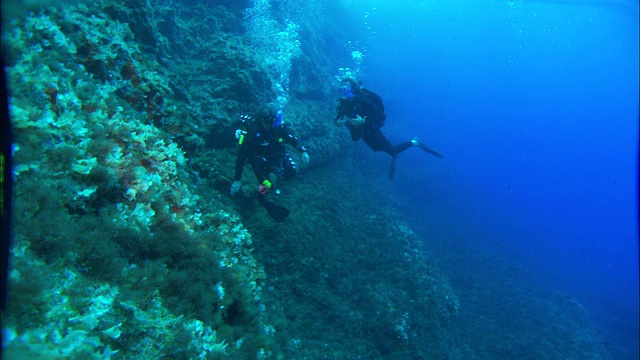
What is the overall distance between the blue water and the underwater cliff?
252 inches

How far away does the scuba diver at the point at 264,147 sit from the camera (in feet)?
19.6

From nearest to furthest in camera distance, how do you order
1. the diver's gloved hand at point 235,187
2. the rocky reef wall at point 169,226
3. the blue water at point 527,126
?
the rocky reef wall at point 169,226 → the diver's gloved hand at point 235,187 → the blue water at point 527,126

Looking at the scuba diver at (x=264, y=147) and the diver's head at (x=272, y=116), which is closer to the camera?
the scuba diver at (x=264, y=147)

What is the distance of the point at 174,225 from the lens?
3504 mm

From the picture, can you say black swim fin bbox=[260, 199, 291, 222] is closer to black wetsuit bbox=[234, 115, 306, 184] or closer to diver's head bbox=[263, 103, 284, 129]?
black wetsuit bbox=[234, 115, 306, 184]

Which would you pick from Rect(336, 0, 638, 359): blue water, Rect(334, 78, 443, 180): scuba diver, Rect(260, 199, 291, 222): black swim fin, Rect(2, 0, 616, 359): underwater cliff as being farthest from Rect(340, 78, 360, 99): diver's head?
Rect(336, 0, 638, 359): blue water

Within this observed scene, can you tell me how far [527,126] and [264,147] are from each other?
286 feet

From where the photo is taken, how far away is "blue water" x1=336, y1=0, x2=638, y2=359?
908 inches

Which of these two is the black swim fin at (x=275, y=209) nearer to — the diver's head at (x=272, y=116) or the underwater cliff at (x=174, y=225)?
the underwater cliff at (x=174, y=225)

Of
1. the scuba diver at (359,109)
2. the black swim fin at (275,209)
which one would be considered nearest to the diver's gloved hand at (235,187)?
the black swim fin at (275,209)

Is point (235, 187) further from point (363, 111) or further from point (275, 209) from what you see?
point (363, 111)

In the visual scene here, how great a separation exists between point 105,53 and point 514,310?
15.7 meters

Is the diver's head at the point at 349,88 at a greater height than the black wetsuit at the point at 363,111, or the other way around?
the diver's head at the point at 349,88

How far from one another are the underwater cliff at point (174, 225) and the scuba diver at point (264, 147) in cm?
60
